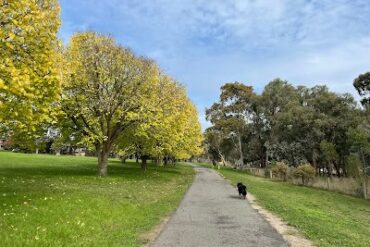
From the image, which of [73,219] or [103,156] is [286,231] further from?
[103,156]

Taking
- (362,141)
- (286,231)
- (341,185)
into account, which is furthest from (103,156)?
(362,141)

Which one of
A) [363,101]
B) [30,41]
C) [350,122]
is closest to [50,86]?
[30,41]

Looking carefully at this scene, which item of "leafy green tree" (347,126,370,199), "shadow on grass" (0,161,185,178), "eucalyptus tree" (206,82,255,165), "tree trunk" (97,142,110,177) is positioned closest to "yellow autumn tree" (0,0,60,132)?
"shadow on grass" (0,161,185,178)

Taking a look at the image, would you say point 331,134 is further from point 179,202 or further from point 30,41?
point 30,41

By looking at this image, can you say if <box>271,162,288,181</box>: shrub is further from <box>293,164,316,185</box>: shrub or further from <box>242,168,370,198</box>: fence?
<box>293,164,316,185</box>: shrub

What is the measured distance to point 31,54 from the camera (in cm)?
→ 1370

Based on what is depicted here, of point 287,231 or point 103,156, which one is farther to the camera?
point 103,156

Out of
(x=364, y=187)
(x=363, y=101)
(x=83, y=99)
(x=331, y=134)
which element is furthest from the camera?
(x=331, y=134)

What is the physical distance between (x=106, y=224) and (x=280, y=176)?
4013cm

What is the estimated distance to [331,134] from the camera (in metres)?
50.4

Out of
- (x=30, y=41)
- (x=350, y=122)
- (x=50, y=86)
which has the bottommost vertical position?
(x=50, y=86)

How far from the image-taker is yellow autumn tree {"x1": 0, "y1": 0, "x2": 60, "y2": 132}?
1216 centimetres

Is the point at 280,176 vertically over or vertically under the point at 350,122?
under

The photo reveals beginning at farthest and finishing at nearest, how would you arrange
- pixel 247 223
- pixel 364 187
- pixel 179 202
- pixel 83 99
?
pixel 364 187 → pixel 83 99 → pixel 179 202 → pixel 247 223
